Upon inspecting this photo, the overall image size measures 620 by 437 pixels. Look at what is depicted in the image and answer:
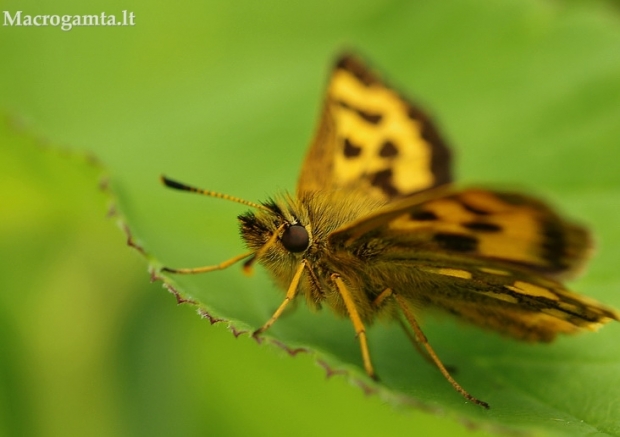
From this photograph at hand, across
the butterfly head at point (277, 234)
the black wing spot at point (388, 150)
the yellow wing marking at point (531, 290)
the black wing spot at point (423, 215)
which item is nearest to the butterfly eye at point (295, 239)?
the butterfly head at point (277, 234)

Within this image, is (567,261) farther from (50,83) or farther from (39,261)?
(50,83)

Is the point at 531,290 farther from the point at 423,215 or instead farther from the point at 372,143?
the point at 372,143

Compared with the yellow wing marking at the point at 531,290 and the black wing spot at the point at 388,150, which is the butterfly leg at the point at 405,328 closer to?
the yellow wing marking at the point at 531,290

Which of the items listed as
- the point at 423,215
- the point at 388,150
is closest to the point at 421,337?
the point at 423,215

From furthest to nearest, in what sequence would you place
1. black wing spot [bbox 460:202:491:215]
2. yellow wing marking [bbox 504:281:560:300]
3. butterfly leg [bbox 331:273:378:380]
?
butterfly leg [bbox 331:273:378:380], yellow wing marking [bbox 504:281:560:300], black wing spot [bbox 460:202:491:215]

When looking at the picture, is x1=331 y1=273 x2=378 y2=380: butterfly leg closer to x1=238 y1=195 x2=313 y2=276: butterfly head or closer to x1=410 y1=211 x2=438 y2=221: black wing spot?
x1=238 y1=195 x2=313 y2=276: butterfly head

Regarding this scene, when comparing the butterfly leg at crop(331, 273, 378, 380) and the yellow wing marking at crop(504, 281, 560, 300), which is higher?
the yellow wing marking at crop(504, 281, 560, 300)

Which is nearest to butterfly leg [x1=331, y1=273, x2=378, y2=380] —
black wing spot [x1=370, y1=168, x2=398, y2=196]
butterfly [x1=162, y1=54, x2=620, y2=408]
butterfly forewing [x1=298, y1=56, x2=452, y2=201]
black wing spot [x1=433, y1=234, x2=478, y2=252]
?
butterfly [x1=162, y1=54, x2=620, y2=408]
